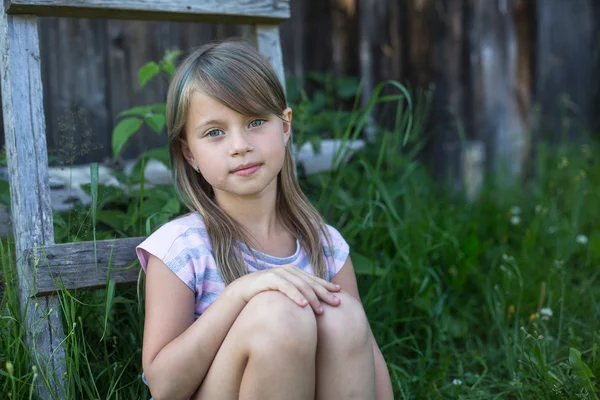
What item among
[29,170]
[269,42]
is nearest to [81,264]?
[29,170]

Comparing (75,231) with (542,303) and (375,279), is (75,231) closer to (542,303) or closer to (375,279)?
(375,279)

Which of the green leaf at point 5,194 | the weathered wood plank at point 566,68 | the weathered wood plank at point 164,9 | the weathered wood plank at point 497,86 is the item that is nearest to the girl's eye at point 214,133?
the weathered wood plank at point 164,9

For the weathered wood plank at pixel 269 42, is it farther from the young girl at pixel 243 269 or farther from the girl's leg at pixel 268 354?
the girl's leg at pixel 268 354

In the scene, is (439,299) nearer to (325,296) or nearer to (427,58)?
(325,296)

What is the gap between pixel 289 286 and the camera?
4.85 ft

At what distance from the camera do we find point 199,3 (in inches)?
77.1

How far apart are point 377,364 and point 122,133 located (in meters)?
1.04

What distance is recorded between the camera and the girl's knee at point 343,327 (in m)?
1.50

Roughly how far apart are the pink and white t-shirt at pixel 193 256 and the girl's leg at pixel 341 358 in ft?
0.94

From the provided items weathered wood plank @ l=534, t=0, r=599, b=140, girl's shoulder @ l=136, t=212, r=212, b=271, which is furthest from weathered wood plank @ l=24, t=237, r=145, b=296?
weathered wood plank @ l=534, t=0, r=599, b=140

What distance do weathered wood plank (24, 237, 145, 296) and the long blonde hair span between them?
0.23 m

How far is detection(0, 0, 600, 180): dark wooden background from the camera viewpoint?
305cm

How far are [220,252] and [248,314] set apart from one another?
0.84 ft

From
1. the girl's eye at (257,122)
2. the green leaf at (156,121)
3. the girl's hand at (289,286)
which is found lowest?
the girl's hand at (289,286)
